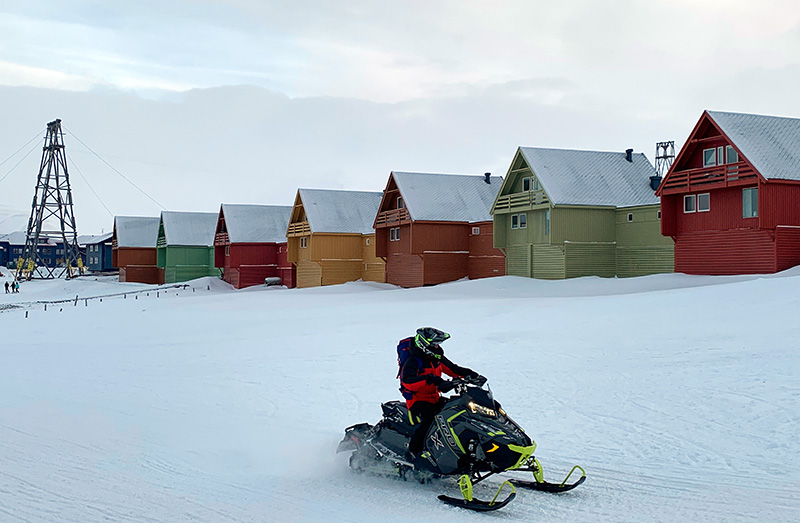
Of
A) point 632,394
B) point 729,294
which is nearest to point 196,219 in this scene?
point 729,294

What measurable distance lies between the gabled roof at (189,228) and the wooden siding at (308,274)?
1832 centimetres

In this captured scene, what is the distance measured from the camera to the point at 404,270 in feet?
152

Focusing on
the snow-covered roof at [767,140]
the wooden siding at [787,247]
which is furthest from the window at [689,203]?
the wooden siding at [787,247]

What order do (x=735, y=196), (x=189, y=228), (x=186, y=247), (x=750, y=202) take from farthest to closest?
(x=189, y=228) → (x=186, y=247) → (x=735, y=196) → (x=750, y=202)

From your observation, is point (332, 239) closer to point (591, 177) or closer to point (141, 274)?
point (591, 177)

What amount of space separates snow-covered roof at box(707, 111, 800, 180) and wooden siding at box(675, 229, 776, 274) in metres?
2.57

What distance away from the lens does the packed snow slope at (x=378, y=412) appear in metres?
7.39

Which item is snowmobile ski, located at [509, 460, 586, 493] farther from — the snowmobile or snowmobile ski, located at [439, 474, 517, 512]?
snowmobile ski, located at [439, 474, 517, 512]

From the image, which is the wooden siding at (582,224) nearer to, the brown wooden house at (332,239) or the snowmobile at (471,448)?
the brown wooden house at (332,239)

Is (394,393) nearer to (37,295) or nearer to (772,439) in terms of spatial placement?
(772,439)

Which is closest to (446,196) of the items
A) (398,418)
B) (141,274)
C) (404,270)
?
(404,270)

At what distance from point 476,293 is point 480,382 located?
28.1 meters

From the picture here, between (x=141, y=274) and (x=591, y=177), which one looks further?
(x=141, y=274)

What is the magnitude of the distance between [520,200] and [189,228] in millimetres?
43513
